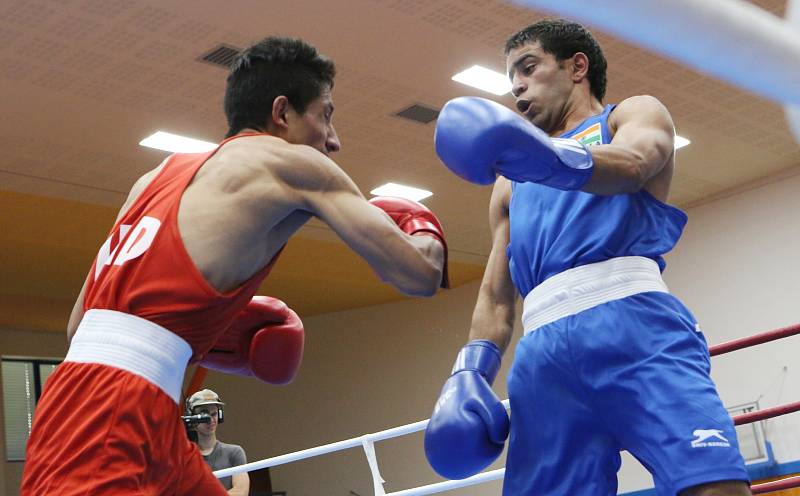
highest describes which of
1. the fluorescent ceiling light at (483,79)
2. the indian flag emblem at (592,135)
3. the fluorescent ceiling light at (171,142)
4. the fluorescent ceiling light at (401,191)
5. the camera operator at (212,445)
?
the indian flag emblem at (592,135)

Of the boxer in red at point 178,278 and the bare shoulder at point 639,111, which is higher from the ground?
the bare shoulder at point 639,111

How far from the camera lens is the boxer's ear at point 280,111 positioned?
183 cm

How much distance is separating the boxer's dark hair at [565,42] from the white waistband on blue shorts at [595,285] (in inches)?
18.4

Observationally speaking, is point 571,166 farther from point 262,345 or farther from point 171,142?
point 171,142

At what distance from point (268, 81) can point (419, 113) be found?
4.81 m

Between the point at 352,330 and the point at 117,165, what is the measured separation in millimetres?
4789

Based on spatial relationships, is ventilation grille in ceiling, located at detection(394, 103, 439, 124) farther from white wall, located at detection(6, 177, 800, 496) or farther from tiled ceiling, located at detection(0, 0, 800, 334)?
white wall, located at detection(6, 177, 800, 496)

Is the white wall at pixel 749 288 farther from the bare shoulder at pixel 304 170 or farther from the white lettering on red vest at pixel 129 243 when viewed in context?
the white lettering on red vest at pixel 129 243

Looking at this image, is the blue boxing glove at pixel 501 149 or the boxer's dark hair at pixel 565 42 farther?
the boxer's dark hair at pixel 565 42

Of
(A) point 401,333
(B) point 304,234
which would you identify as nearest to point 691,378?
(B) point 304,234

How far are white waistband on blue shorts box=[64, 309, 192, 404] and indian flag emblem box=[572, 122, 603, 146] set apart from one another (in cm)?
83

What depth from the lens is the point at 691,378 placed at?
5.36ft

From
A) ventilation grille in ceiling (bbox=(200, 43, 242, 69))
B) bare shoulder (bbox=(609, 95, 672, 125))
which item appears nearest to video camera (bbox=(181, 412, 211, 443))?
ventilation grille in ceiling (bbox=(200, 43, 242, 69))

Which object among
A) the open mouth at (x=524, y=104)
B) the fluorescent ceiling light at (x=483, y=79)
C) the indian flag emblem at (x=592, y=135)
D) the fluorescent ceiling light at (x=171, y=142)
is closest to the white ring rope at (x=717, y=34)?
the indian flag emblem at (x=592, y=135)
